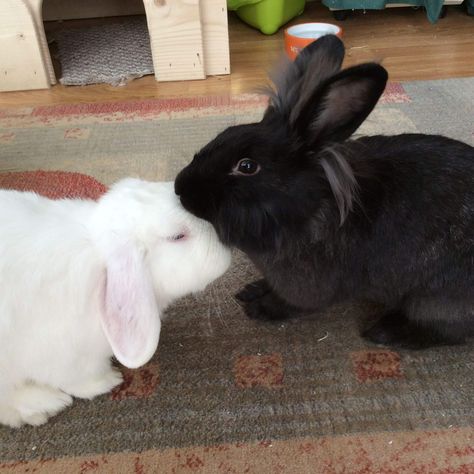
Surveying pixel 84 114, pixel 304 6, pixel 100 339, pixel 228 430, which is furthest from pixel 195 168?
pixel 304 6

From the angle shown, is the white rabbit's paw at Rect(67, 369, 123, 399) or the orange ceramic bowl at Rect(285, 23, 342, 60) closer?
the white rabbit's paw at Rect(67, 369, 123, 399)

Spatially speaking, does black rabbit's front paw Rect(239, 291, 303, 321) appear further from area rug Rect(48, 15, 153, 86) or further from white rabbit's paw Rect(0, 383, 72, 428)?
area rug Rect(48, 15, 153, 86)

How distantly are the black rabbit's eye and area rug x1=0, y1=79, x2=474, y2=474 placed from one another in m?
0.43

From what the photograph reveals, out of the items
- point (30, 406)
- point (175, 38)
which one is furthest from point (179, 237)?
point (175, 38)

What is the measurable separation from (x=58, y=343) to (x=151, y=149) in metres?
0.97

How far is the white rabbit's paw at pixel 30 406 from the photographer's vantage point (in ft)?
2.98

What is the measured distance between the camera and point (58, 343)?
823mm

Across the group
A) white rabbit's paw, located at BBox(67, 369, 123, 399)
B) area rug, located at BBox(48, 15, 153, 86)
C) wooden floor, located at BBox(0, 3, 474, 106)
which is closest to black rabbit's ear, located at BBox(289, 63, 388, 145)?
white rabbit's paw, located at BBox(67, 369, 123, 399)

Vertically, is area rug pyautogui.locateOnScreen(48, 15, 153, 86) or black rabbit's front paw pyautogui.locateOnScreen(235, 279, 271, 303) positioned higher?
area rug pyautogui.locateOnScreen(48, 15, 153, 86)

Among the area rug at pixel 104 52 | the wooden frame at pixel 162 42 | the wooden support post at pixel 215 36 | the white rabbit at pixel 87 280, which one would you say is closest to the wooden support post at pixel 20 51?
the wooden frame at pixel 162 42

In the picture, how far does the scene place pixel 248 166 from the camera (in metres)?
0.82

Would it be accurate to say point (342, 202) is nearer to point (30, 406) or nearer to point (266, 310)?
point (266, 310)

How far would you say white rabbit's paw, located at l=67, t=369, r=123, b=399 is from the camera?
94 cm

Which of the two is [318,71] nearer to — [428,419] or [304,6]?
[428,419]
